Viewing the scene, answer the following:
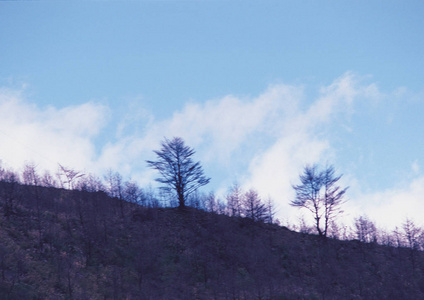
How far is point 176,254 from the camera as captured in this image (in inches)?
1246

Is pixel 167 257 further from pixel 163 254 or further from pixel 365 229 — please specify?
pixel 365 229

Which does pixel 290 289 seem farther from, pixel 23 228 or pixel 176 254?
pixel 23 228

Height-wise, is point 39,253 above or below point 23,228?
below

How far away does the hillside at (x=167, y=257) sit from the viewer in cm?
2202

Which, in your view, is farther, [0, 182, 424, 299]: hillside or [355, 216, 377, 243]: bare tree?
[355, 216, 377, 243]: bare tree

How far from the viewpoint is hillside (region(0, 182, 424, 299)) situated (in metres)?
22.0

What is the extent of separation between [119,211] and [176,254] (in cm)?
957

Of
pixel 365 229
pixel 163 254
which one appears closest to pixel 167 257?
pixel 163 254

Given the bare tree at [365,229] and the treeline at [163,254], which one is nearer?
the treeline at [163,254]

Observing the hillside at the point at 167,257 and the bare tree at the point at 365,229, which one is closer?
the hillside at the point at 167,257

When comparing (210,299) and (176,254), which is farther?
(176,254)

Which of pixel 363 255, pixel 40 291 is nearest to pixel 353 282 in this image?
pixel 363 255

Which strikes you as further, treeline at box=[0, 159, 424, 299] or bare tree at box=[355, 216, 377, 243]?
bare tree at box=[355, 216, 377, 243]

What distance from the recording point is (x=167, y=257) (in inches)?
1204
